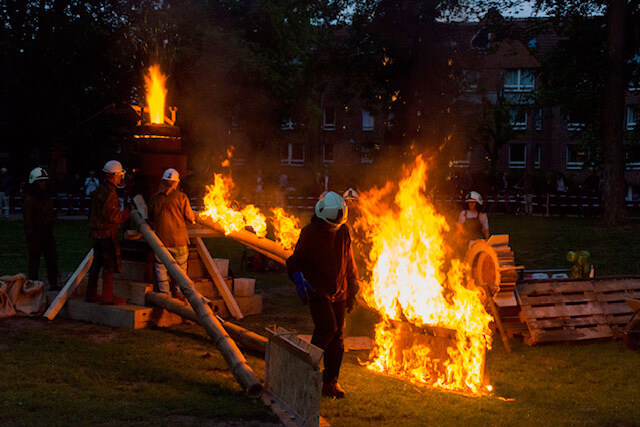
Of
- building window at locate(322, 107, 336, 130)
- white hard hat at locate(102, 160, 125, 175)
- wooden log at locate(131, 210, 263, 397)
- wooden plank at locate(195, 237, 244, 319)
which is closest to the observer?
wooden log at locate(131, 210, 263, 397)

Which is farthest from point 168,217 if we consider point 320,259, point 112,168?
point 320,259

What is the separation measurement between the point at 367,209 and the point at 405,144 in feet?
74.5

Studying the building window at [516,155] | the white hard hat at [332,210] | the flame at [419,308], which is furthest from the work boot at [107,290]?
the building window at [516,155]

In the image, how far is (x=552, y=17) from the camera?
1137 inches

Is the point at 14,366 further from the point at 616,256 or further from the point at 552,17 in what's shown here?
the point at 552,17

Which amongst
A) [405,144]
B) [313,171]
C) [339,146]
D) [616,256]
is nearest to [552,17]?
[405,144]

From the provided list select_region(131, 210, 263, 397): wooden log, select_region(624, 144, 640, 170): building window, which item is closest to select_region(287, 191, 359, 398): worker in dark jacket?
select_region(131, 210, 263, 397): wooden log

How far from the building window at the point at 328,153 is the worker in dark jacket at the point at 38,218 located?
48.2 m

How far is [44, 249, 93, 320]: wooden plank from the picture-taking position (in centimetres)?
1077

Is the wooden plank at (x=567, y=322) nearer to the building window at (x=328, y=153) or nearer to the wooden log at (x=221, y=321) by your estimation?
the wooden log at (x=221, y=321)

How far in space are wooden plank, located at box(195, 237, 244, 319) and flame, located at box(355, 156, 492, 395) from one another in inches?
90.3

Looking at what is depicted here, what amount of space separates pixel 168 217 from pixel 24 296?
8.40 feet

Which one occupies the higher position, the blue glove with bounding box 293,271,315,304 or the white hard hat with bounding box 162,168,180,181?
the white hard hat with bounding box 162,168,180,181

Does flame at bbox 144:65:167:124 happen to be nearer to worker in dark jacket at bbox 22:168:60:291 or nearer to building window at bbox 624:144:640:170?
worker in dark jacket at bbox 22:168:60:291
